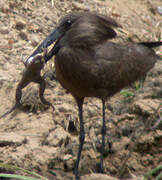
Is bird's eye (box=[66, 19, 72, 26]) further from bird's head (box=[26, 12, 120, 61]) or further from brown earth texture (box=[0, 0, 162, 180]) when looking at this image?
brown earth texture (box=[0, 0, 162, 180])

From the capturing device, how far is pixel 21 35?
525 cm

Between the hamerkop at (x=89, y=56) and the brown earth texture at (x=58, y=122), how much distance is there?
43cm

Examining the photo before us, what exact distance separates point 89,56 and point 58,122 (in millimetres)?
1399

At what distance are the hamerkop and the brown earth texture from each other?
43cm

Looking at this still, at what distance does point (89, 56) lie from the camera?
3020 millimetres

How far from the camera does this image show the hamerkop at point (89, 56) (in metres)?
3.00

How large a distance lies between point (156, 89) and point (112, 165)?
131 centimetres

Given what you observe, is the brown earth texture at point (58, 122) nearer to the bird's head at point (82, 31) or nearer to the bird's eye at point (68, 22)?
the bird's head at point (82, 31)

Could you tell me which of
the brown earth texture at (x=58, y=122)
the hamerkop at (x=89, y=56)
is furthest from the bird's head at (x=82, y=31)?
the brown earth texture at (x=58, y=122)

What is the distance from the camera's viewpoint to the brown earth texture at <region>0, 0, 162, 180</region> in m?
3.40

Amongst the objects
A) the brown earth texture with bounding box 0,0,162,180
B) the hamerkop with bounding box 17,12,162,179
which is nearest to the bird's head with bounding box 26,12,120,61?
the hamerkop with bounding box 17,12,162,179

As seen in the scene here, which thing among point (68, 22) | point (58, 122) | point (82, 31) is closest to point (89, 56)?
point (82, 31)

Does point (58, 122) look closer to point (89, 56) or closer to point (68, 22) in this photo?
point (89, 56)

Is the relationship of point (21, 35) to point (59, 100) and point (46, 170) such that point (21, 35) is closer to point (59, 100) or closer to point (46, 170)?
point (59, 100)
